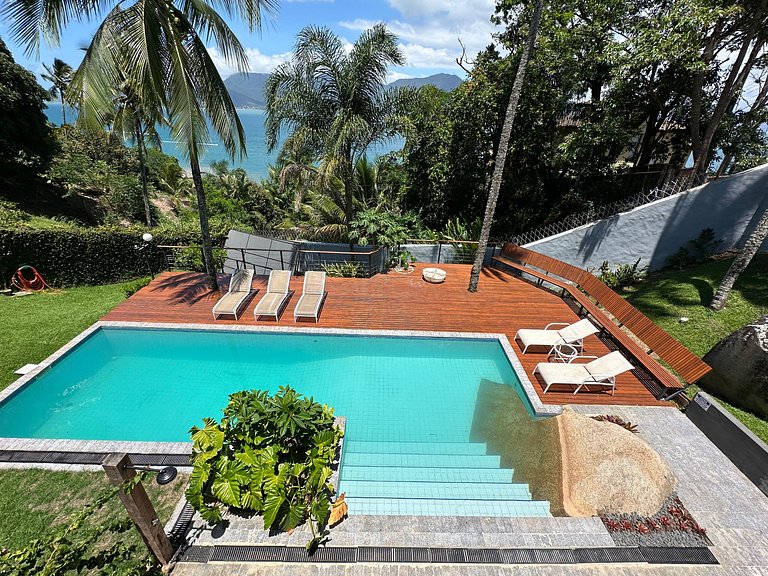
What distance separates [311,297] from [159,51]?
671 cm

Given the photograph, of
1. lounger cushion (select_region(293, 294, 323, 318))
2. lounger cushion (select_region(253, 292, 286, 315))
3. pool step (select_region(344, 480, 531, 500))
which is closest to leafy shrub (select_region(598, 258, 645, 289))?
pool step (select_region(344, 480, 531, 500))

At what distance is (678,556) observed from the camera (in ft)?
13.9

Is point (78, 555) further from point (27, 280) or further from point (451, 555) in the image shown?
point (27, 280)

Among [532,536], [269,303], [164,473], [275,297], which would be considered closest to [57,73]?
[275,297]

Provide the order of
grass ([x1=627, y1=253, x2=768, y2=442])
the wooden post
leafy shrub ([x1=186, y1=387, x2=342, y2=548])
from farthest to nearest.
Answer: grass ([x1=627, y1=253, x2=768, y2=442]), leafy shrub ([x1=186, y1=387, x2=342, y2=548]), the wooden post

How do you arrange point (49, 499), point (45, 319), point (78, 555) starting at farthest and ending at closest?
1. point (45, 319)
2. point (49, 499)
3. point (78, 555)

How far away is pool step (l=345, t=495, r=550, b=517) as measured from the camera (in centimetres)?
480

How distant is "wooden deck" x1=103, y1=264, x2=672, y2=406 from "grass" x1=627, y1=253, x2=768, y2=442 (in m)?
2.16

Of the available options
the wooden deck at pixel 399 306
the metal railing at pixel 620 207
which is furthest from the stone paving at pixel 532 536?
the metal railing at pixel 620 207


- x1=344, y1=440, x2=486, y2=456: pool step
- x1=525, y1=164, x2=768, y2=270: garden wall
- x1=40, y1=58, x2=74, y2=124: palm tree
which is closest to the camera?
x1=344, y1=440, x2=486, y2=456: pool step

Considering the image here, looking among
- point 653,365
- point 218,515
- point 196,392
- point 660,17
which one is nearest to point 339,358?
point 196,392

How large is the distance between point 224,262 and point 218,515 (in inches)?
428

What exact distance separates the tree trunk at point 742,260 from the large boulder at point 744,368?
2781 mm

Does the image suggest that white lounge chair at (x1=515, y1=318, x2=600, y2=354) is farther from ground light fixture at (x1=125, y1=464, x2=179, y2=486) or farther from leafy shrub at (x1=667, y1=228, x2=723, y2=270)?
ground light fixture at (x1=125, y1=464, x2=179, y2=486)
